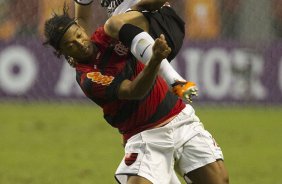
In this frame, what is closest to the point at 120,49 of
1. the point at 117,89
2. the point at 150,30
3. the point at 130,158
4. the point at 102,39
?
the point at 102,39

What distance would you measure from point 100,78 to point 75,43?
309 mm

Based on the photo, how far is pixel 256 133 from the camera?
1381cm

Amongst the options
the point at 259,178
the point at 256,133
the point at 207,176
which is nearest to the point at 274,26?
the point at 256,133

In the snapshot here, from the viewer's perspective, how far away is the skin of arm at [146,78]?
5602 mm

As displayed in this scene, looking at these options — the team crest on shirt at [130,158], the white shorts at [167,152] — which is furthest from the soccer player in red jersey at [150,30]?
the team crest on shirt at [130,158]

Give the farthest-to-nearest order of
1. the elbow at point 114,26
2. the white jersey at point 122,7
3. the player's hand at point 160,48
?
the white jersey at point 122,7 < the elbow at point 114,26 < the player's hand at point 160,48

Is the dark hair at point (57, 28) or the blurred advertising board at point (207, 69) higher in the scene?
the dark hair at point (57, 28)

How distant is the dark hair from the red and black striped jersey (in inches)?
10.4

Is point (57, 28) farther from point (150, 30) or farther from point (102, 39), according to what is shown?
point (150, 30)

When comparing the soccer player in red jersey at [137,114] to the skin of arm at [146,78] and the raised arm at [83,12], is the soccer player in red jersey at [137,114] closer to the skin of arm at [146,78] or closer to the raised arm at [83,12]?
the skin of arm at [146,78]

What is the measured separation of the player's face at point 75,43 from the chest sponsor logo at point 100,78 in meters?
0.16

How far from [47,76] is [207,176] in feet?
30.4

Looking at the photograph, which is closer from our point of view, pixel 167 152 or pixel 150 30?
pixel 150 30

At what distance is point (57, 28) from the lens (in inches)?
246
